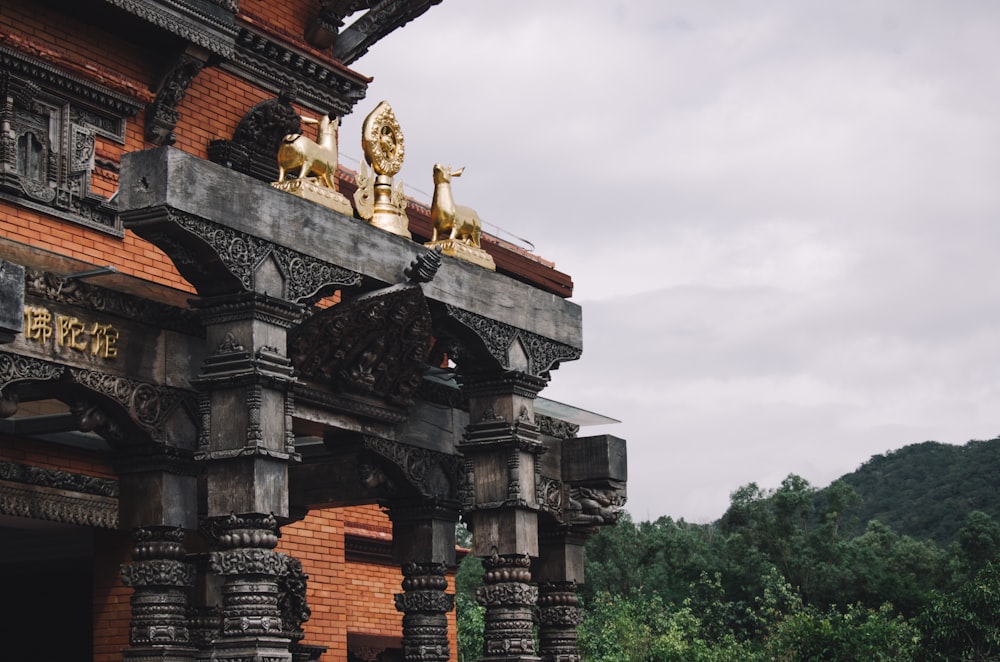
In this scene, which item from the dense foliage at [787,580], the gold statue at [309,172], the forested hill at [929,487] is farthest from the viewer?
the forested hill at [929,487]

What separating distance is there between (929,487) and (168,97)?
47.1m

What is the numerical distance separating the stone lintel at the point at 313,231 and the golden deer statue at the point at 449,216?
504mm

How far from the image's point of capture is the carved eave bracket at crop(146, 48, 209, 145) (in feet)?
39.4

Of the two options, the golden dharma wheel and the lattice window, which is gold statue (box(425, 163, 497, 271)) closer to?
the golden dharma wheel

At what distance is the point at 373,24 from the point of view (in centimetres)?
1463

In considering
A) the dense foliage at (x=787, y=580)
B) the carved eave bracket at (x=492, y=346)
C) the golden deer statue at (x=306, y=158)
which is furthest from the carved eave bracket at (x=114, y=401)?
the dense foliage at (x=787, y=580)

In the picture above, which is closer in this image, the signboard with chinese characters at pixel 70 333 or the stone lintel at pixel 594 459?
the signboard with chinese characters at pixel 70 333

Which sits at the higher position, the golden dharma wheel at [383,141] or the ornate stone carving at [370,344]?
the golden dharma wheel at [383,141]

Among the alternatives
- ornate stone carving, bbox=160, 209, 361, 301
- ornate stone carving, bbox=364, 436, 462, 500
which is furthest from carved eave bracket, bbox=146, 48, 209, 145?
ornate stone carving, bbox=160, 209, 361, 301

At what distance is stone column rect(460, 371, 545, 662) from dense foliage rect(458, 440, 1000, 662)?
1588 centimetres

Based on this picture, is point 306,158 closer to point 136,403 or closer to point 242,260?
point 242,260

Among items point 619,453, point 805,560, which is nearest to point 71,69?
point 619,453

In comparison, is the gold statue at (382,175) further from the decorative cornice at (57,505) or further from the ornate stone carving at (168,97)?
the decorative cornice at (57,505)

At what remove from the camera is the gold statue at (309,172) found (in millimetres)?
9211
